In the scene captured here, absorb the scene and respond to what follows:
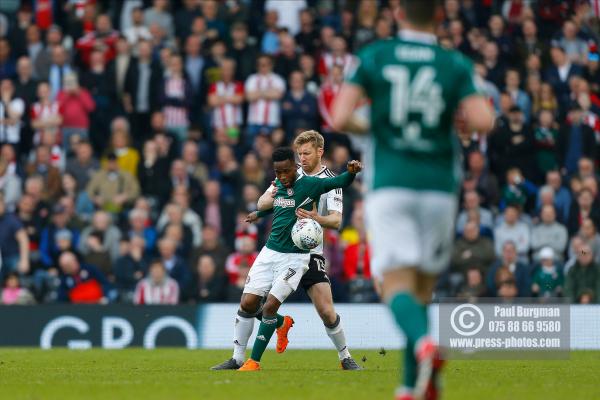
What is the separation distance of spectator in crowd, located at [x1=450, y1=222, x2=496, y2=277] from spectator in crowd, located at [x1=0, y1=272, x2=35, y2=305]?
681 centimetres

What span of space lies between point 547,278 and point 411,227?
12680mm

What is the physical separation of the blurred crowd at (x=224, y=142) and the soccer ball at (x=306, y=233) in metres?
7.37

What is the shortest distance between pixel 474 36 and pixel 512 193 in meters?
3.51

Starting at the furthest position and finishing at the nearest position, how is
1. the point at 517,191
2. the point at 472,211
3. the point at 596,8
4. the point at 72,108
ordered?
the point at 596,8 → the point at 72,108 → the point at 517,191 → the point at 472,211

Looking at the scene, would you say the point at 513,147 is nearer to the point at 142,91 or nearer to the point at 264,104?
the point at 264,104

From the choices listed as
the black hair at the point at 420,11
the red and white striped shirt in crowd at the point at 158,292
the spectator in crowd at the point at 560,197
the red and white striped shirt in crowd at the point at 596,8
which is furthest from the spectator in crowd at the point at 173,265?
the black hair at the point at 420,11

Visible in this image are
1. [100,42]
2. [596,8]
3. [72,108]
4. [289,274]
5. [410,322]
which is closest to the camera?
→ [410,322]

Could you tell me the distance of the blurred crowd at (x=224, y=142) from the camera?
21297 mm

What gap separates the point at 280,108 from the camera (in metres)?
23.2

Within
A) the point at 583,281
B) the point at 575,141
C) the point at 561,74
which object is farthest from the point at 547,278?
the point at 561,74

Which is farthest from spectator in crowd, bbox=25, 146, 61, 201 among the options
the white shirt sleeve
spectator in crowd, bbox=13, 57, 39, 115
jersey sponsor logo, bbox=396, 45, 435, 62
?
jersey sponsor logo, bbox=396, 45, 435, 62

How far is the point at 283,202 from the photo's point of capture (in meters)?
13.7

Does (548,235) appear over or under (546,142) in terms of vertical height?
under

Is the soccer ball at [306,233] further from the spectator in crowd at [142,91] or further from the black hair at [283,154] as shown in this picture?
the spectator in crowd at [142,91]
